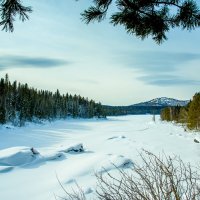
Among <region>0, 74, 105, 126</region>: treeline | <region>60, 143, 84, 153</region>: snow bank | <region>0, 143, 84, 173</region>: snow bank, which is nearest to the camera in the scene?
<region>0, 143, 84, 173</region>: snow bank

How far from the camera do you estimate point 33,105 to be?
72.6 metres

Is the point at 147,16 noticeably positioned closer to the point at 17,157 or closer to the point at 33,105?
the point at 17,157

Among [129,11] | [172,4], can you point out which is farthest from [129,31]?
[172,4]

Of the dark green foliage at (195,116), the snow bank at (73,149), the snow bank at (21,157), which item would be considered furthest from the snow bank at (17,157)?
the dark green foliage at (195,116)

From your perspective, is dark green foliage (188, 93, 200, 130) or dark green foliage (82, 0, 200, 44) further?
dark green foliage (188, 93, 200, 130)

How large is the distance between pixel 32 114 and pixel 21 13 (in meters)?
68.6

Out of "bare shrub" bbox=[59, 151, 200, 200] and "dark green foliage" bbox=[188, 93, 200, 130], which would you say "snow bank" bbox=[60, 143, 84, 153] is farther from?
"dark green foliage" bbox=[188, 93, 200, 130]

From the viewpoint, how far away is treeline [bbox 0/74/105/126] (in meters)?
61.8

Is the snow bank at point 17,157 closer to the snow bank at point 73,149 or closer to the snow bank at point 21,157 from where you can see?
the snow bank at point 21,157

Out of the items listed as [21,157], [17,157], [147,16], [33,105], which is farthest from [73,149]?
[33,105]

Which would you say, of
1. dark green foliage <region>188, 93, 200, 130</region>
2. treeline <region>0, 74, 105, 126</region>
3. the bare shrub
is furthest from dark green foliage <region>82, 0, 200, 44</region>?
treeline <region>0, 74, 105, 126</region>

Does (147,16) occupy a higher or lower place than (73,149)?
higher

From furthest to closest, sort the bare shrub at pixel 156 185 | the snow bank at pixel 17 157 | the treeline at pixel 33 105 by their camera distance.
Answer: the treeline at pixel 33 105 < the snow bank at pixel 17 157 < the bare shrub at pixel 156 185

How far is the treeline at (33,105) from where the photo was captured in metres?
61.8
